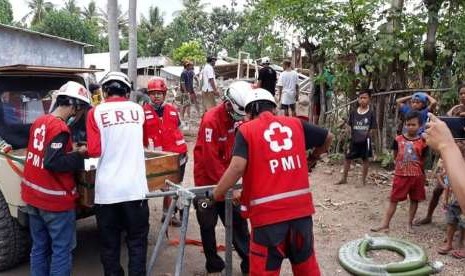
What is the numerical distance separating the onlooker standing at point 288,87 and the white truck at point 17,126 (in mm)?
6347

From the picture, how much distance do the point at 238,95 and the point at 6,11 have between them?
37.2m

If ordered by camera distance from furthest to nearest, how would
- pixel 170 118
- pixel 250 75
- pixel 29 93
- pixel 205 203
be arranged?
pixel 250 75 → pixel 170 118 → pixel 29 93 → pixel 205 203

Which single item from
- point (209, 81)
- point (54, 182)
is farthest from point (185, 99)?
point (54, 182)

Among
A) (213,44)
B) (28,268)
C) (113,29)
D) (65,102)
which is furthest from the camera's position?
(213,44)

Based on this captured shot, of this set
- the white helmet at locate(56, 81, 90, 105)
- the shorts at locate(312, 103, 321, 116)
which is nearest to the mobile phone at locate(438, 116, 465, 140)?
the white helmet at locate(56, 81, 90, 105)

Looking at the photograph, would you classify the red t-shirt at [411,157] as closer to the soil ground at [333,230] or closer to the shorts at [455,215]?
the shorts at [455,215]

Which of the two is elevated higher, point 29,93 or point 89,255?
point 29,93

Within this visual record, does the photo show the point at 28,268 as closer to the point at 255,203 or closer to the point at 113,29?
the point at 255,203

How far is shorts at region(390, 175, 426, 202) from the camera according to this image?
17.6ft

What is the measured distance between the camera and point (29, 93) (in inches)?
189

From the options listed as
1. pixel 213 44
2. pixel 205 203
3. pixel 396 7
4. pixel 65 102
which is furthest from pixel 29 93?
pixel 213 44

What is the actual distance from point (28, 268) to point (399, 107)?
5.66 meters

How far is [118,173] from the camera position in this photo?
3543 millimetres

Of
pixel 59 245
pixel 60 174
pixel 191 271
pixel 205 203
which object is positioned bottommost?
pixel 191 271
